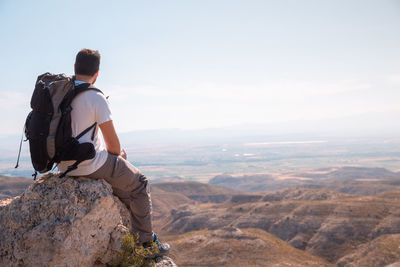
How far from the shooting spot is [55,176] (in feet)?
19.1

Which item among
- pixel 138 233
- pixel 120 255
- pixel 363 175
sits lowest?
pixel 363 175

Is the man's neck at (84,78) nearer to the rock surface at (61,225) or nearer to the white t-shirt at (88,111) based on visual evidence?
the white t-shirt at (88,111)

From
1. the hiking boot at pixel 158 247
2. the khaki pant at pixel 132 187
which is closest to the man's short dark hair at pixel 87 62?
the khaki pant at pixel 132 187

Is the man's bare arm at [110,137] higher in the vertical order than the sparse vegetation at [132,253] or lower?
higher

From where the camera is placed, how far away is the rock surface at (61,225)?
5156 mm

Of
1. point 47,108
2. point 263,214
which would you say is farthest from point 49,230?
point 263,214

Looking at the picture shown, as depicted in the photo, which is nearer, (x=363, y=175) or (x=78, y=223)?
(x=78, y=223)

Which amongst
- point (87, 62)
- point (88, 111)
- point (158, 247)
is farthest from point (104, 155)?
point (158, 247)

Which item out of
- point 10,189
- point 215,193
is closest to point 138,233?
point 10,189

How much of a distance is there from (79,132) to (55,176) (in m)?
1.28

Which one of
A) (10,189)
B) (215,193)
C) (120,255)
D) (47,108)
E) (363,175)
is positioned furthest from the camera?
(363,175)

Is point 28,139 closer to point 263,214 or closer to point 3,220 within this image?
point 3,220

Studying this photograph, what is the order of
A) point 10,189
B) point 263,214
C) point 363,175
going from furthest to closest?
point 363,175
point 10,189
point 263,214

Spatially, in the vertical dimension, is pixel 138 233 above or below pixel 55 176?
below
